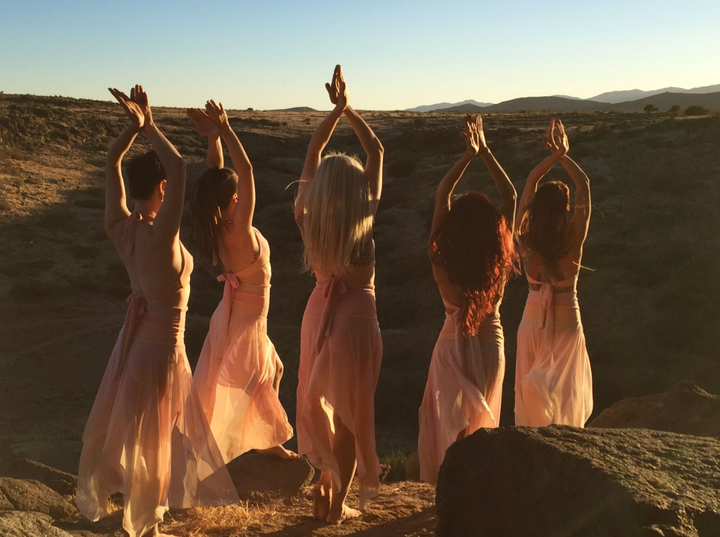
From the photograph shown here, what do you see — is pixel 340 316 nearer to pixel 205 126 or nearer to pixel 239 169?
pixel 239 169

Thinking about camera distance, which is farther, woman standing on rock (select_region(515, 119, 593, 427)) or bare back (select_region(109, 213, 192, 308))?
woman standing on rock (select_region(515, 119, 593, 427))

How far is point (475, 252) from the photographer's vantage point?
454cm

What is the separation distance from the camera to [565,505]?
137 inches

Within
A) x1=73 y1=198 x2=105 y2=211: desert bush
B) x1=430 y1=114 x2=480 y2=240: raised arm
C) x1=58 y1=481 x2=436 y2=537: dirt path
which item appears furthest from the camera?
x1=73 y1=198 x2=105 y2=211: desert bush

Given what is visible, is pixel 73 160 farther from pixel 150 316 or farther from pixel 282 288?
pixel 150 316

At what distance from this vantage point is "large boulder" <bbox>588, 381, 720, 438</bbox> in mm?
6648

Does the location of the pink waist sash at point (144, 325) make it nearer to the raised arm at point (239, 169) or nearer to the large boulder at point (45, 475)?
the raised arm at point (239, 169)

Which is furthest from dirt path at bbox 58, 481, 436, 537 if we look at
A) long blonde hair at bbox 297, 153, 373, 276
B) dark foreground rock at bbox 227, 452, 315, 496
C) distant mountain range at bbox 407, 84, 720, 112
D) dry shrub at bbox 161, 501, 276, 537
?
distant mountain range at bbox 407, 84, 720, 112

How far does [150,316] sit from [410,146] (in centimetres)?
3513

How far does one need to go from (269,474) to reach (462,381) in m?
2.12

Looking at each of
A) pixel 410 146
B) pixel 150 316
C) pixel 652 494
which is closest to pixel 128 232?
pixel 150 316

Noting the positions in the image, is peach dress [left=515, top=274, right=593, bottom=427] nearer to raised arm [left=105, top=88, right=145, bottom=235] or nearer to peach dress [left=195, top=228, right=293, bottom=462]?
peach dress [left=195, top=228, right=293, bottom=462]

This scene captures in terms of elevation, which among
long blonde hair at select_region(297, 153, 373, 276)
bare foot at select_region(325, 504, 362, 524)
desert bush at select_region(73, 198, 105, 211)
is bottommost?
bare foot at select_region(325, 504, 362, 524)

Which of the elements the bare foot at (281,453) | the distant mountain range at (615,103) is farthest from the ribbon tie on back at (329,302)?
the distant mountain range at (615,103)
